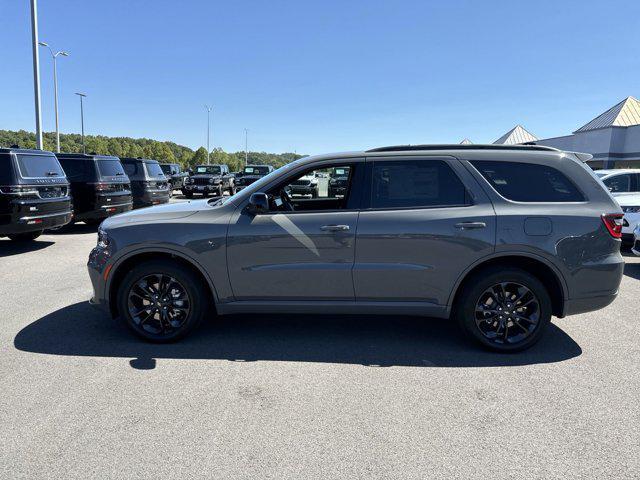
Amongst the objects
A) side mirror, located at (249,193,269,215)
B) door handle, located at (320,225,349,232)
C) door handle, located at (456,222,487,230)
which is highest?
side mirror, located at (249,193,269,215)

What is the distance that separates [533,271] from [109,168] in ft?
37.0

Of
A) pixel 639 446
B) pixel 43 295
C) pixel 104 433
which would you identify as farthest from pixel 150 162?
pixel 639 446

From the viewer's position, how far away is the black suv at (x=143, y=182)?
15.3m

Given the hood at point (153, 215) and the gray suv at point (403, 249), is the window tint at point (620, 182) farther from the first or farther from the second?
the hood at point (153, 215)

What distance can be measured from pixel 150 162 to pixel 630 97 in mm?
35643

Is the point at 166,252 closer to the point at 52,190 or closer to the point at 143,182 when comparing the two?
the point at 52,190

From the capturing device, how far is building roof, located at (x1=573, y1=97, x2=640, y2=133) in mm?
32594

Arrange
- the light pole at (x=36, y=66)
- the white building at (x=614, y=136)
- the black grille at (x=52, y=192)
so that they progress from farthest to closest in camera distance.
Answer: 1. the white building at (x=614, y=136)
2. the light pole at (x=36, y=66)
3. the black grille at (x=52, y=192)

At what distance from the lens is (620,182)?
10969 mm

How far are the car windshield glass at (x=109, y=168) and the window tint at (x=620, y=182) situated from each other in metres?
12.4

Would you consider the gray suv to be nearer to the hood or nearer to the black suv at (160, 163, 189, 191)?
the hood

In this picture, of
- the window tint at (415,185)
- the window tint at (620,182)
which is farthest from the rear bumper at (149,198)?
the window tint at (620,182)

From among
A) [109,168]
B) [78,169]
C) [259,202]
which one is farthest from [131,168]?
[259,202]

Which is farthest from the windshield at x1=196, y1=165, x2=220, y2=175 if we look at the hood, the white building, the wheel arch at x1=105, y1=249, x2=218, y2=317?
the white building
